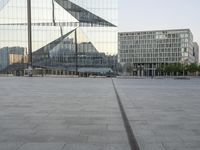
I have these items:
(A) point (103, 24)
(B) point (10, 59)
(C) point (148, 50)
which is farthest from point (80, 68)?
(C) point (148, 50)

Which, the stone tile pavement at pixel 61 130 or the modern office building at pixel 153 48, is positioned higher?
the modern office building at pixel 153 48

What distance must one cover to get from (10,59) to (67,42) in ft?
44.4

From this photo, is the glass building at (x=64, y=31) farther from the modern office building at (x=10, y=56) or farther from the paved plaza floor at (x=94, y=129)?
the paved plaza floor at (x=94, y=129)

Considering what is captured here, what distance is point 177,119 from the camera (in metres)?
9.26

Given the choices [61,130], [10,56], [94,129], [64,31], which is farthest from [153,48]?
[61,130]

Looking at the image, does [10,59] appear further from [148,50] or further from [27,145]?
[148,50]

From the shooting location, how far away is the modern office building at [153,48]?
15375 cm

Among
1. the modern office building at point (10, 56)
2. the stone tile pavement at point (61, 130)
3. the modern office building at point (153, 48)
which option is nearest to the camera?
the stone tile pavement at point (61, 130)

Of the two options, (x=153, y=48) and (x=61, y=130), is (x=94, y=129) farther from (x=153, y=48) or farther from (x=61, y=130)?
(x=153, y=48)

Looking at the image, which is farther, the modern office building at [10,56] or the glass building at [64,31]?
the modern office building at [10,56]

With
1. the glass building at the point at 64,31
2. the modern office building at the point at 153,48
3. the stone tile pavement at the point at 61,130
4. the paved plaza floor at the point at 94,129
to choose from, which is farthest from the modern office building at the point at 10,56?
the modern office building at the point at 153,48

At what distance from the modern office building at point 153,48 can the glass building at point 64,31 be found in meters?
74.7

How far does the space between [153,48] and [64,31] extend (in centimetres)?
8951

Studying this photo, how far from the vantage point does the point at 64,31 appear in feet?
250
